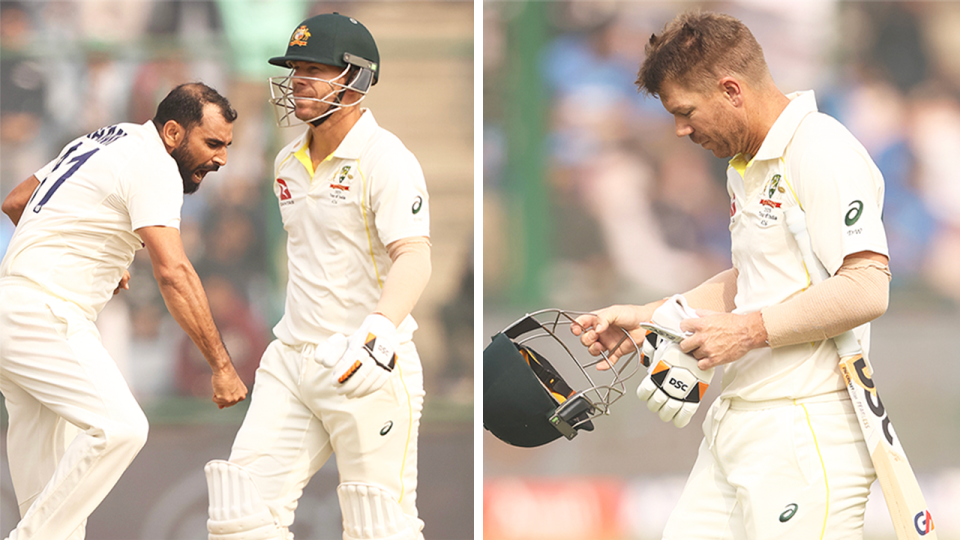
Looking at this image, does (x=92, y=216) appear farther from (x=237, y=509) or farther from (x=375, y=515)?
(x=375, y=515)

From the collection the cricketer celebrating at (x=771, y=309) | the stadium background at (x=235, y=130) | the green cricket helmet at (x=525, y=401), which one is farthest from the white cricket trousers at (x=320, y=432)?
the stadium background at (x=235, y=130)

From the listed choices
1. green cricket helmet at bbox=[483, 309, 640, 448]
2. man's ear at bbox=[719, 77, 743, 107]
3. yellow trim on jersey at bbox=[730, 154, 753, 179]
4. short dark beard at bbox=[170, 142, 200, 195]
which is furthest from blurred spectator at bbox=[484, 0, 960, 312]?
man's ear at bbox=[719, 77, 743, 107]

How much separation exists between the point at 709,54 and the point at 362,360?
4.11 ft

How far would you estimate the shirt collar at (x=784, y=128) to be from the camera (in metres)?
2.44

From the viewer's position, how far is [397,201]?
124 inches

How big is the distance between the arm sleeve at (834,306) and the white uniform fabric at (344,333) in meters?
1.28

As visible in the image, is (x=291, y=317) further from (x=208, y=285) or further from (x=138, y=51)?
(x=138, y=51)

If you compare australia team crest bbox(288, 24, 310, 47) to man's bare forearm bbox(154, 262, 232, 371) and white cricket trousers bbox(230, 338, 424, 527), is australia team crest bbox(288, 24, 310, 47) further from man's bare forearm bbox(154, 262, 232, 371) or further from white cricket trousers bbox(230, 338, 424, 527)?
white cricket trousers bbox(230, 338, 424, 527)

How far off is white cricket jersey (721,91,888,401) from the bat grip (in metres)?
0.02

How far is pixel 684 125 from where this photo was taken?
2613 millimetres

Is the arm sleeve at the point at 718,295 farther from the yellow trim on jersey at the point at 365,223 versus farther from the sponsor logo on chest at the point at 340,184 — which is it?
the sponsor logo on chest at the point at 340,184

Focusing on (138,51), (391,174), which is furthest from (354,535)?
(138,51)

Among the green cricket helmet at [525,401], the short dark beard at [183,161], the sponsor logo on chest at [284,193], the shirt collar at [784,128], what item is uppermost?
the shirt collar at [784,128]

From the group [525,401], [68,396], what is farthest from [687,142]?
[68,396]
